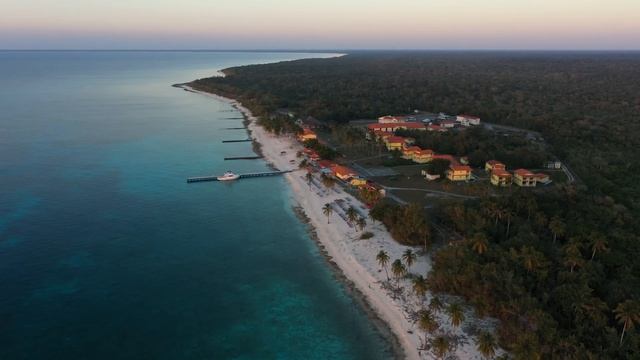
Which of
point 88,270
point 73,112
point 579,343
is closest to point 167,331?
point 88,270

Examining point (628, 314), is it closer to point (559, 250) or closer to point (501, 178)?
point (559, 250)

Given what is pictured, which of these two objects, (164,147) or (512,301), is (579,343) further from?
(164,147)

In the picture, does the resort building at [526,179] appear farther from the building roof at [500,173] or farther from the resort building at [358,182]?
the resort building at [358,182]

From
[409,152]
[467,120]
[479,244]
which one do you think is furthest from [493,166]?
[467,120]

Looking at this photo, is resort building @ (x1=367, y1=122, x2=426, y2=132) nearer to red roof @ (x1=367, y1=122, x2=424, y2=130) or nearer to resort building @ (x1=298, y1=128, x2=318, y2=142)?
red roof @ (x1=367, y1=122, x2=424, y2=130)

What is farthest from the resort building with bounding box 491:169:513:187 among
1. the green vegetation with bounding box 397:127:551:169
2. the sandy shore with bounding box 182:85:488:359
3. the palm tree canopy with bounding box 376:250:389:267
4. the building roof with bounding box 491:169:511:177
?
the palm tree canopy with bounding box 376:250:389:267

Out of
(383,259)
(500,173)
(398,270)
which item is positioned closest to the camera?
(398,270)
